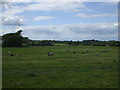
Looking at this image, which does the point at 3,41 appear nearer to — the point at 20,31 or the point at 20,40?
the point at 20,40

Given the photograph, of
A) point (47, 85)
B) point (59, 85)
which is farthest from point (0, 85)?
point (59, 85)

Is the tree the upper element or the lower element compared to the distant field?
upper

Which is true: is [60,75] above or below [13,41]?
below

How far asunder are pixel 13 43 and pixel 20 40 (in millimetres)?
4959

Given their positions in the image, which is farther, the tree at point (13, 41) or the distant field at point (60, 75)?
the tree at point (13, 41)

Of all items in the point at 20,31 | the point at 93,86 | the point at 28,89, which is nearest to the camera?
the point at 28,89

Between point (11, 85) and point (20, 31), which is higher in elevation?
point (20, 31)

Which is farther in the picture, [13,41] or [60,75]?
[13,41]

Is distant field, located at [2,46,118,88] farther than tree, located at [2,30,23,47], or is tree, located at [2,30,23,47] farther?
tree, located at [2,30,23,47]

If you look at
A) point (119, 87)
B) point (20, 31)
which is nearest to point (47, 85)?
point (119, 87)

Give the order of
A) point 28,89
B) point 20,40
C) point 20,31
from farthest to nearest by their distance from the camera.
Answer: point 20,31, point 20,40, point 28,89

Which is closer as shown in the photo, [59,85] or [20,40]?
[59,85]

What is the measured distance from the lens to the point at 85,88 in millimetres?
16297

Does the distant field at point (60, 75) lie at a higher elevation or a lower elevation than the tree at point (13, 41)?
lower
